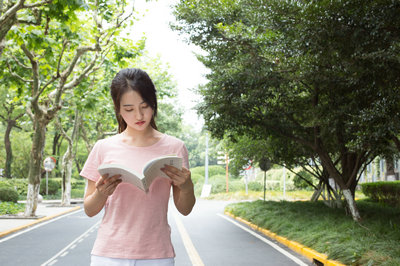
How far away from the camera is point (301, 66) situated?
926 centimetres

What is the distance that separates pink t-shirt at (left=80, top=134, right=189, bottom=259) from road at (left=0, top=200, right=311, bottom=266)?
624 centimetres

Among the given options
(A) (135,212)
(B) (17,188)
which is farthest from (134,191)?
(B) (17,188)

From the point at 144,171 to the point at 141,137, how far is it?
375 millimetres

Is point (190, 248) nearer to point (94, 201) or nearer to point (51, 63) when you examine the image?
point (94, 201)

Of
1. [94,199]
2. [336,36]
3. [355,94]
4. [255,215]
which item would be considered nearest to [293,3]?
[336,36]

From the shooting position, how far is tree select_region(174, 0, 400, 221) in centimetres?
731

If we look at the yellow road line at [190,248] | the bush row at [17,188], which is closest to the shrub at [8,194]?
the bush row at [17,188]

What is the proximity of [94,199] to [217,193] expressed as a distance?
39096 mm

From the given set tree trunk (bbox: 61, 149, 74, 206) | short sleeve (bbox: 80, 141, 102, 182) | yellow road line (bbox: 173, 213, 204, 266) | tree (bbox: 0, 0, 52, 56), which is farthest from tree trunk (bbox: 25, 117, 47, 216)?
short sleeve (bbox: 80, 141, 102, 182)

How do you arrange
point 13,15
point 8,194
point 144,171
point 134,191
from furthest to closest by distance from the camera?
1. point 8,194
2. point 13,15
3. point 134,191
4. point 144,171

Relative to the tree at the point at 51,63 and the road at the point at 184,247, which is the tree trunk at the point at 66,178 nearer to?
the tree at the point at 51,63

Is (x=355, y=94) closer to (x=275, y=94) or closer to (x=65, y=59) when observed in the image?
(x=275, y=94)

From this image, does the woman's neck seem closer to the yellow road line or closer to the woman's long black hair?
the woman's long black hair

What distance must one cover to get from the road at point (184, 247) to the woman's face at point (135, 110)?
Result: 21.0 feet
